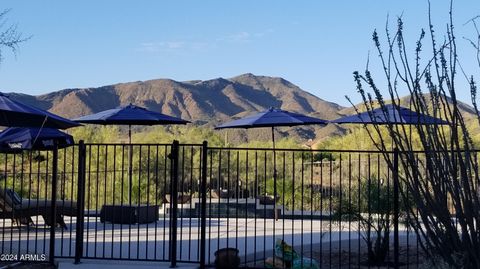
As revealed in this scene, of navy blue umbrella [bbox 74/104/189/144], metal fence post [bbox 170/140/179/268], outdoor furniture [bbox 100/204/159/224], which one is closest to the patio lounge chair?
outdoor furniture [bbox 100/204/159/224]

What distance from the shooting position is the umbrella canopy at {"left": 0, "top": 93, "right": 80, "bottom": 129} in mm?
7645

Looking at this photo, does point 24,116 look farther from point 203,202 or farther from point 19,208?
point 19,208

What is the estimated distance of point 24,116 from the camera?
7922mm

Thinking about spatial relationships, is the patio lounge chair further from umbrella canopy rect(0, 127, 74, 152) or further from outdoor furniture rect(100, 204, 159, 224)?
outdoor furniture rect(100, 204, 159, 224)

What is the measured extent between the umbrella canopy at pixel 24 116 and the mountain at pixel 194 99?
275 feet

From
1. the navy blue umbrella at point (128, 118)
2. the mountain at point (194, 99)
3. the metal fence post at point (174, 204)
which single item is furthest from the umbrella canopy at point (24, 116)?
the mountain at point (194, 99)

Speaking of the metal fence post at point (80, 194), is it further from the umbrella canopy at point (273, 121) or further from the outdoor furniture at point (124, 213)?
the umbrella canopy at point (273, 121)

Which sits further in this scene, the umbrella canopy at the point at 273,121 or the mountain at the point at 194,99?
the mountain at the point at 194,99

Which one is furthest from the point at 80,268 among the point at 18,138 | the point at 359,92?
the point at 18,138

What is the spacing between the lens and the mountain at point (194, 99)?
10881 centimetres

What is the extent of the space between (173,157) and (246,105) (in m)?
120

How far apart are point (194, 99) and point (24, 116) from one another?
114723 mm

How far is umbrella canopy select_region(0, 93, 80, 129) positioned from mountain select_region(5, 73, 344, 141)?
83865 millimetres

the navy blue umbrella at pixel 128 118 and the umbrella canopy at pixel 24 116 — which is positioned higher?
the navy blue umbrella at pixel 128 118
